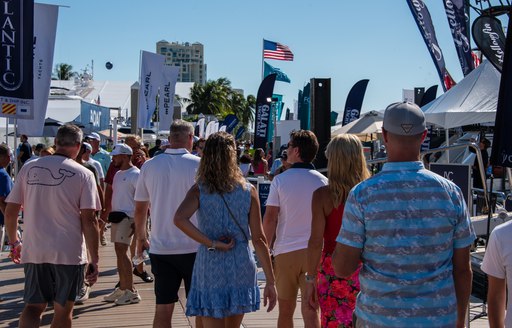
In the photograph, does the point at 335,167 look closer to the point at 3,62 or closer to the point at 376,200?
the point at 376,200

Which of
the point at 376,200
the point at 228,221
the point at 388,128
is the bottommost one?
the point at 228,221

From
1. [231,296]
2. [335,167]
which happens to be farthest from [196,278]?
[335,167]

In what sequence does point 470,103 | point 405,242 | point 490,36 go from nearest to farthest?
point 405,242
point 490,36
point 470,103

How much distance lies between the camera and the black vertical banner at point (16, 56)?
29.5 feet

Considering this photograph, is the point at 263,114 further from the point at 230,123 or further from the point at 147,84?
the point at 230,123

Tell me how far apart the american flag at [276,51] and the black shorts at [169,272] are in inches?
1000

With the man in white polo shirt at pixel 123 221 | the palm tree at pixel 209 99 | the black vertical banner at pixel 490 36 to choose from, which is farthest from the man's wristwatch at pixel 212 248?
the palm tree at pixel 209 99

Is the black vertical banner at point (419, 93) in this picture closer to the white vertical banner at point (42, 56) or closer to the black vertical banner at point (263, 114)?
the black vertical banner at point (263, 114)

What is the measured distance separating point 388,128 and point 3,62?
6829mm

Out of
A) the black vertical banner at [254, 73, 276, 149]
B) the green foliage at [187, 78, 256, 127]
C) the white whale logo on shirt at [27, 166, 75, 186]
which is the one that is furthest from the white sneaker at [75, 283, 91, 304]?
the green foliage at [187, 78, 256, 127]

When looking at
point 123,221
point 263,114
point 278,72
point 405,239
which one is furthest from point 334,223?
point 278,72

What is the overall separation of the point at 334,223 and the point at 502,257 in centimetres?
146

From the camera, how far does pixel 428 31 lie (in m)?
20.0

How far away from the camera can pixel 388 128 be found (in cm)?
325
